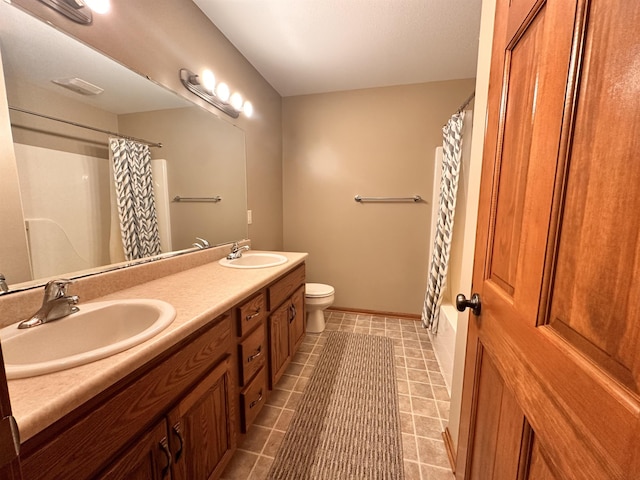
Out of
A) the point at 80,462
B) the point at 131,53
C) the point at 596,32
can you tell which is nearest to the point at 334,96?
the point at 131,53

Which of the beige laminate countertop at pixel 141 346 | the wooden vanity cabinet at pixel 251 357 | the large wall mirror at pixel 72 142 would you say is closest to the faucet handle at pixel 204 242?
the large wall mirror at pixel 72 142

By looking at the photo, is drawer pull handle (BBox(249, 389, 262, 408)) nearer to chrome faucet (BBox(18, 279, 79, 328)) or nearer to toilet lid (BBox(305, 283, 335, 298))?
chrome faucet (BBox(18, 279, 79, 328))

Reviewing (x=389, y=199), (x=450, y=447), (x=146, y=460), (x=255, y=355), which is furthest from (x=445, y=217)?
(x=146, y=460)

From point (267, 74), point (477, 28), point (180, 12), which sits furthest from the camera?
point (267, 74)

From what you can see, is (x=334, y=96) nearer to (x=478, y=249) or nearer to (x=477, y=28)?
(x=477, y=28)

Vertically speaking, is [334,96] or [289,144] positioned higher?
[334,96]

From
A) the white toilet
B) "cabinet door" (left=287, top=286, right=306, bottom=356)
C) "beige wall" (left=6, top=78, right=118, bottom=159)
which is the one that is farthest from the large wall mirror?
the white toilet

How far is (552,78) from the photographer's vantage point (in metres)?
0.47

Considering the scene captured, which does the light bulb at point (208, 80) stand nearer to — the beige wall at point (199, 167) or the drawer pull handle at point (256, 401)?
the beige wall at point (199, 167)

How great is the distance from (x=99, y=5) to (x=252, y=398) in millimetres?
1814

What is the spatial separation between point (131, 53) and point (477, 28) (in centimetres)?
207

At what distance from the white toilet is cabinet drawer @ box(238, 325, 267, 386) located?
929 millimetres

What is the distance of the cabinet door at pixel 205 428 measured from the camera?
78 centimetres

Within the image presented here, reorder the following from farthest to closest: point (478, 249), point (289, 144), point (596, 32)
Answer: point (289, 144) → point (478, 249) → point (596, 32)
